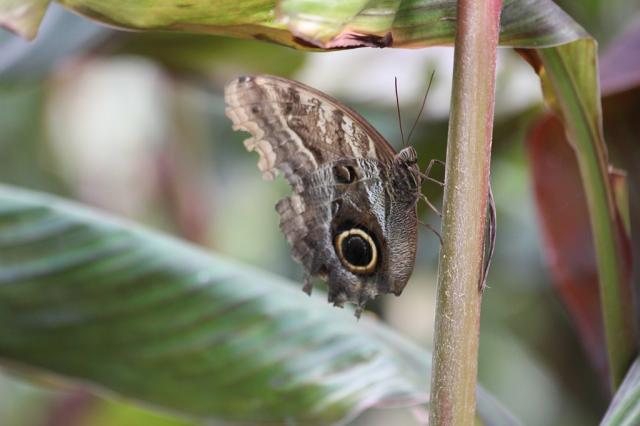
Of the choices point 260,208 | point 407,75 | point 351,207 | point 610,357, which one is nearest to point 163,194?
point 260,208

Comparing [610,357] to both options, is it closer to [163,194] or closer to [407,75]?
[407,75]

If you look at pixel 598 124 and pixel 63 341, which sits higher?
pixel 598 124

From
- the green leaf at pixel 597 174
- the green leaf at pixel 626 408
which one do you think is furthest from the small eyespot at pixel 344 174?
the green leaf at pixel 626 408

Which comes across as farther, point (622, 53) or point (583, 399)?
point (583, 399)

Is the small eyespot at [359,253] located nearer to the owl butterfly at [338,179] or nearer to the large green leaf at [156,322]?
the owl butterfly at [338,179]

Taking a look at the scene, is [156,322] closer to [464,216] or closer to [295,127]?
[295,127]

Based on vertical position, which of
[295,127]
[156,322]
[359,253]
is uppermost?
[295,127]

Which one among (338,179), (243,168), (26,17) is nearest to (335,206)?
(338,179)

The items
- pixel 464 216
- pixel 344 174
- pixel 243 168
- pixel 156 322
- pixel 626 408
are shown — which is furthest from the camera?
pixel 243 168

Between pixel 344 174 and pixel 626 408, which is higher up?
pixel 344 174
